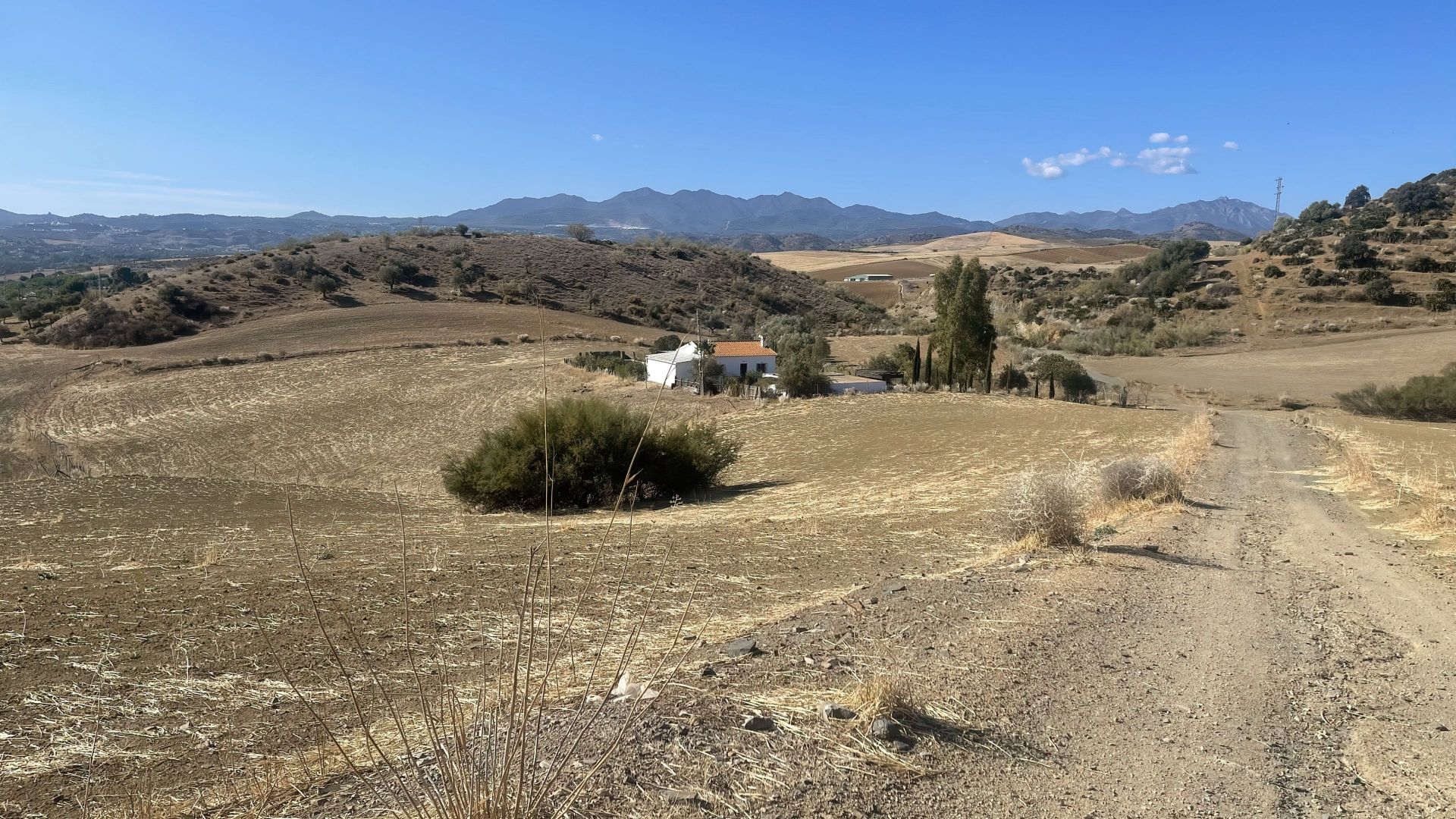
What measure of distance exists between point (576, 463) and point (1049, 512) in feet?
39.8

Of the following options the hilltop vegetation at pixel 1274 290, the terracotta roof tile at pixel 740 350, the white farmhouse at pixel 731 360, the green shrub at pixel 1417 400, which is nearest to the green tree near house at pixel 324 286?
the white farmhouse at pixel 731 360

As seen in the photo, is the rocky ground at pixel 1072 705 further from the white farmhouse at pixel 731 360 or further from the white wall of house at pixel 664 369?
the white farmhouse at pixel 731 360

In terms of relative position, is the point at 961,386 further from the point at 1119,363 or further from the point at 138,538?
the point at 138,538

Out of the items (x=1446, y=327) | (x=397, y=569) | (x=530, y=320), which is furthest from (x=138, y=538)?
(x=1446, y=327)

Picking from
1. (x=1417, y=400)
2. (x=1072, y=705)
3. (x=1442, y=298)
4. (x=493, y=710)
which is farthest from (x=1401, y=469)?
(x=1442, y=298)

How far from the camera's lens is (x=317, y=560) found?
35.7 feet

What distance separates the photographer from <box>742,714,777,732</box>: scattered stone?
4.57 m

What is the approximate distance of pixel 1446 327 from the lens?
196 ft

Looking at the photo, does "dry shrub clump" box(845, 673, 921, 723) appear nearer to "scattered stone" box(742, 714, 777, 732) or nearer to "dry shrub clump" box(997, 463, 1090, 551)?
"scattered stone" box(742, 714, 777, 732)

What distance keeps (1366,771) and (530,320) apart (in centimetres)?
7466

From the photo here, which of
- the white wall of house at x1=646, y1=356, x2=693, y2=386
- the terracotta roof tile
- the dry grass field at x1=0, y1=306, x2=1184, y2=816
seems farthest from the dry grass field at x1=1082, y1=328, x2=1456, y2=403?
the white wall of house at x1=646, y1=356, x2=693, y2=386

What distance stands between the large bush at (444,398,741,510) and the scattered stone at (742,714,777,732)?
14071 millimetres

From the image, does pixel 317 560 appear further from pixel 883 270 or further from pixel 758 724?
pixel 883 270

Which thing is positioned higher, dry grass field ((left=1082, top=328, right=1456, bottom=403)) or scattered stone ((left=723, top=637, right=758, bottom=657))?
scattered stone ((left=723, top=637, right=758, bottom=657))
